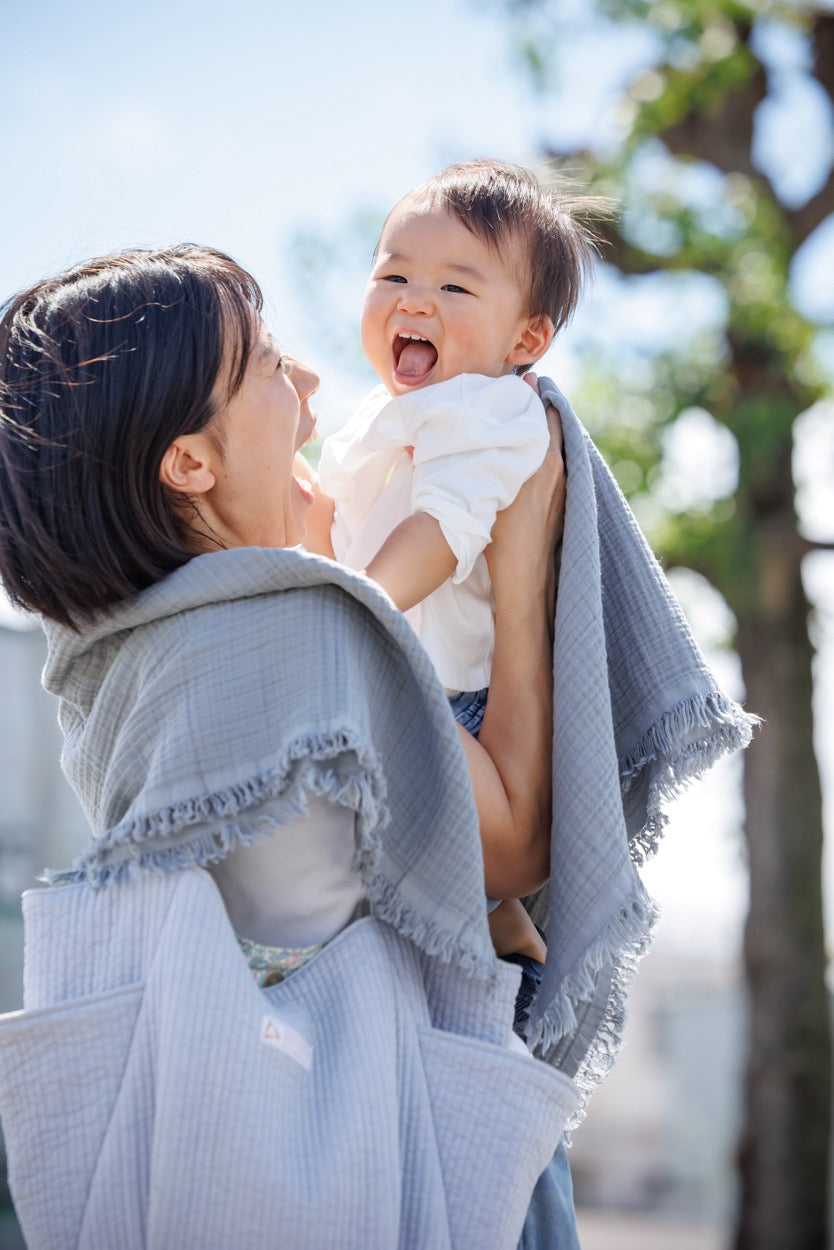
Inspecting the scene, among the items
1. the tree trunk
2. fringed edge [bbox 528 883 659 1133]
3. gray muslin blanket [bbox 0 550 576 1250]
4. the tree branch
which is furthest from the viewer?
the tree branch

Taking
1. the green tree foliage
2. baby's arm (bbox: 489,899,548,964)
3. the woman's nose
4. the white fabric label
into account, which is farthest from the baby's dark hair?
the green tree foliage

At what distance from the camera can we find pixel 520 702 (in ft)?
5.27

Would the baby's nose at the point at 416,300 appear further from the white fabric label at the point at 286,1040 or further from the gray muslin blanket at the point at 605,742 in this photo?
the white fabric label at the point at 286,1040

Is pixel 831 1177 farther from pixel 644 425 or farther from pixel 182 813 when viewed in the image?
pixel 182 813

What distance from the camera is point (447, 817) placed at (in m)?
1.42

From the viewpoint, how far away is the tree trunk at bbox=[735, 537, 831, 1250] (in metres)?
7.40

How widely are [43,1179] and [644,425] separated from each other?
6796 millimetres

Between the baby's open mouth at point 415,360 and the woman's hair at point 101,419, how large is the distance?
1.11ft

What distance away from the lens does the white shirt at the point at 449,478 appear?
1.65 metres

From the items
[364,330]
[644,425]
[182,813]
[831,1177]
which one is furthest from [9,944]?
[831,1177]

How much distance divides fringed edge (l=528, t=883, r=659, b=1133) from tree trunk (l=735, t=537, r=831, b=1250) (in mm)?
6073

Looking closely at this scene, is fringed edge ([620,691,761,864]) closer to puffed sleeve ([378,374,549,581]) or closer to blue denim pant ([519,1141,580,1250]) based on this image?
puffed sleeve ([378,374,549,581])

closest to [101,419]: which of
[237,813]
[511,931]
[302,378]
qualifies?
[302,378]

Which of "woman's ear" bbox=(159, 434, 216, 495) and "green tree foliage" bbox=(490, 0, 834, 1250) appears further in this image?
"green tree foliage" bbox=(490, 0, 834, 1250)
